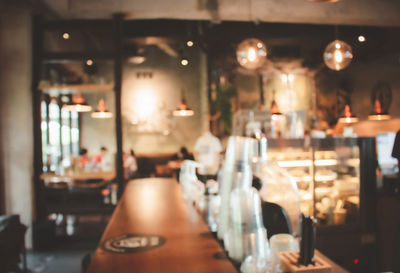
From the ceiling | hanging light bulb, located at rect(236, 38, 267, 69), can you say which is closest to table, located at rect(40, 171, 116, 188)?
the ceiling

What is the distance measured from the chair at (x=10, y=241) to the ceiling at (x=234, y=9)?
3.14 meters

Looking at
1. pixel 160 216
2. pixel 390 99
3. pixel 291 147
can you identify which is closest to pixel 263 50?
pixel 291 147

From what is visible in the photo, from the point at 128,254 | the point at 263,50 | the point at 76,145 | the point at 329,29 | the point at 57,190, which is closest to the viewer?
the point at 128,254

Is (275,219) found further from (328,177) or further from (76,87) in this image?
(76,87)

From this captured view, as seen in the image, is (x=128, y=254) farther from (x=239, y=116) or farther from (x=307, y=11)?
(x=307, y=11)

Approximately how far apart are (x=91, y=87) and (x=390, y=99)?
6.31 meters

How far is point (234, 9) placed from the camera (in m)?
4.99

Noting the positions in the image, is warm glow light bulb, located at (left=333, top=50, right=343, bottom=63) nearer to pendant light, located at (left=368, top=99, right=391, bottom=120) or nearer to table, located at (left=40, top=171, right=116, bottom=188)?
pendant light, located at (left=368, top=99, right=391, bottom=120)

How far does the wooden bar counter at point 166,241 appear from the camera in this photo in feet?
4.08

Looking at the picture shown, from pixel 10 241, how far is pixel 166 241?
279cm

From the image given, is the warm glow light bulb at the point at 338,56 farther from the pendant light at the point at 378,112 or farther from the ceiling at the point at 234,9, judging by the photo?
the pendant light at the point at 378,112

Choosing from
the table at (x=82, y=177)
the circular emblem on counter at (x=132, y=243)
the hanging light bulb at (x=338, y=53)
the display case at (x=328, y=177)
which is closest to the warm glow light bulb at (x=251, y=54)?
the hanging light bulb at (x=338, y=53)

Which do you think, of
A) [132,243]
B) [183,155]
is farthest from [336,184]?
[183,155]

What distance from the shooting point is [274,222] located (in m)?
1.45
